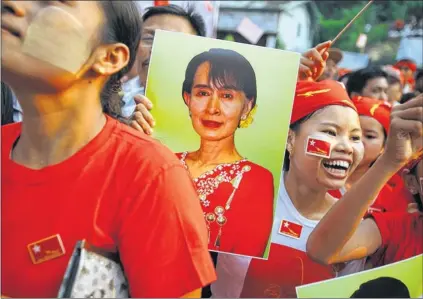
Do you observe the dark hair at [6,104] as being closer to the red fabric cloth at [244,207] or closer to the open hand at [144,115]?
the open hand at [144,115]

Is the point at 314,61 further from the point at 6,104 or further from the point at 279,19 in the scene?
the point at 279,19

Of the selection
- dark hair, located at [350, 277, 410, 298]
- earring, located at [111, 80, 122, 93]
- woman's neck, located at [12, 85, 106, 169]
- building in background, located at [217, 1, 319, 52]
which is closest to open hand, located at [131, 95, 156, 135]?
earring, located at [111, 80, 122, 93]

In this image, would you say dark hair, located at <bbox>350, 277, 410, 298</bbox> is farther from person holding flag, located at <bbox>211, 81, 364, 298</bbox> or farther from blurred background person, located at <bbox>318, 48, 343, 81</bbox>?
blurred background person, located at <bbox>318, 48, 343, 81</bbox>

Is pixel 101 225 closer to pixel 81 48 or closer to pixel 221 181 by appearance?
pixel 81 48

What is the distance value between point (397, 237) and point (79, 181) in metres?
0.97

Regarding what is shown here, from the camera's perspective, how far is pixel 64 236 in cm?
111

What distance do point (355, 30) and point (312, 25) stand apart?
113 inches

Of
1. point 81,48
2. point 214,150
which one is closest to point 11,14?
point 81,48

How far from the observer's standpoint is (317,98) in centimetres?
181

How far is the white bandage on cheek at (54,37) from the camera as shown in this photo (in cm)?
109

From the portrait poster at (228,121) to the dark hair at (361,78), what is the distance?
2.58 m

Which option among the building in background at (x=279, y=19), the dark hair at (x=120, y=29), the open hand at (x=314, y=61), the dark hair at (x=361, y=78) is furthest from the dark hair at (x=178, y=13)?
the building in background at (x=279, y=19)

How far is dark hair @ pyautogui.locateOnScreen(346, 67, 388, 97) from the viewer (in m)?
4.12

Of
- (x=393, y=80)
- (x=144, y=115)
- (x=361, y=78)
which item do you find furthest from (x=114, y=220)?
(x=393, y=80)
